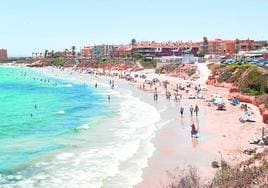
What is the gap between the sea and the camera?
18391mm

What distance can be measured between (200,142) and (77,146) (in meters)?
6.70

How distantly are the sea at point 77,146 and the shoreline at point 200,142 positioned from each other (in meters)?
0.63

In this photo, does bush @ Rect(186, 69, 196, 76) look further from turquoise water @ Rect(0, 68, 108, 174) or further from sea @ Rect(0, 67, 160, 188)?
sea @ Rect(0, 67, 160, 188)

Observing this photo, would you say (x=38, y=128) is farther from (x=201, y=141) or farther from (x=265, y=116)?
(x=265, y=116)

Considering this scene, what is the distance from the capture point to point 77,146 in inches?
987

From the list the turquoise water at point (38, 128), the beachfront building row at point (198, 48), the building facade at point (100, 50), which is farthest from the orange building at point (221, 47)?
the turquoise water at point (38, 128)

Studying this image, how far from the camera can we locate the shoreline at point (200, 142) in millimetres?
19031

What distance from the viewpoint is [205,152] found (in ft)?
72.5

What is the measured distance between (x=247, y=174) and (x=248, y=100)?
29.4 meters

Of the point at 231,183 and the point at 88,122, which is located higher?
the point at 231,183

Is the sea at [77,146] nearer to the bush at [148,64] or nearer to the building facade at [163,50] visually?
the bush at [148,64]

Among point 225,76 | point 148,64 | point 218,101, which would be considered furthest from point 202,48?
point 218,101

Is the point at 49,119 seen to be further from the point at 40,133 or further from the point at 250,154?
the point at 250,154

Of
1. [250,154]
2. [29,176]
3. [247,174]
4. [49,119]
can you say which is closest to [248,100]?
[49,119]
